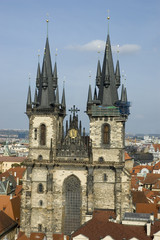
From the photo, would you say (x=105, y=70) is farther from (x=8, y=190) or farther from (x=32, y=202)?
(x=8, y=190)

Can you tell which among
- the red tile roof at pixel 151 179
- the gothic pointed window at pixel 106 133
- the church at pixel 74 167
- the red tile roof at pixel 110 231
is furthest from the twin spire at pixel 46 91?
the red tile roof at pixel 151 179

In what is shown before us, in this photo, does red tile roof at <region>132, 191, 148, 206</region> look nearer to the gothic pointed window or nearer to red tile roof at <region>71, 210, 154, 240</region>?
the gothic pointed window

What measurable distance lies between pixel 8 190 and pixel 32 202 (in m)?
22.3

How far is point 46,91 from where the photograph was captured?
175ft

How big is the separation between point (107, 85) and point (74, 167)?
12040 mm

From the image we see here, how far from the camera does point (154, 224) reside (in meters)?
38.2

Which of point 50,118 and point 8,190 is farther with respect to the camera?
point 8,190

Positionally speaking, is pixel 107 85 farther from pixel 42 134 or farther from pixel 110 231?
pixel 110 231

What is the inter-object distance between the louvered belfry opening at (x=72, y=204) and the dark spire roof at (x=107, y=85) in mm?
11315

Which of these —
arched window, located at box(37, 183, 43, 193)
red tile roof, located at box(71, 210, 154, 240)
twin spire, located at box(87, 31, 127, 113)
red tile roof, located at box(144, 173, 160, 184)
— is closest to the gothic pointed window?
twin spire, located at box(87, 31, 127, 113)

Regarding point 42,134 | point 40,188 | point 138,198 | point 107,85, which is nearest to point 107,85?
point 107,85

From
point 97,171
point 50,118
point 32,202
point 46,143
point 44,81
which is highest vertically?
point 44,81

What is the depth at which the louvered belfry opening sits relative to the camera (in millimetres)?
50875

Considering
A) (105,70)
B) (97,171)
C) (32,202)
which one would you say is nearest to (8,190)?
(32,202)
